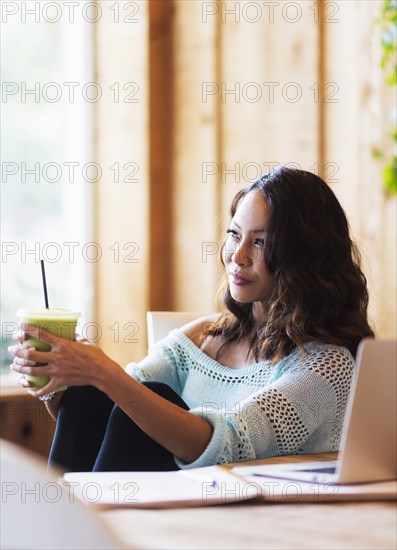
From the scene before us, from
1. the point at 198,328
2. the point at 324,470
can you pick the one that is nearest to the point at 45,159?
the point at 198,328

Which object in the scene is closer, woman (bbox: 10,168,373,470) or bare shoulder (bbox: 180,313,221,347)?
woman (bbox: 10,168,373,470)

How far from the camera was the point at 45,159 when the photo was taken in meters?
3.83

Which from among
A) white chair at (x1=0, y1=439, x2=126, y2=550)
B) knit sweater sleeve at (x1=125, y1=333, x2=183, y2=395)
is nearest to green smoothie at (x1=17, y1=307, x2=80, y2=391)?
knit sweater sleeve at (x1=125, y1=333, x2=183, y2=395)

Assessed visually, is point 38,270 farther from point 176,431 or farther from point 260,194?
point 176,431

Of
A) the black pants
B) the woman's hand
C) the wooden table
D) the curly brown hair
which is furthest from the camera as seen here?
the curly brown hair

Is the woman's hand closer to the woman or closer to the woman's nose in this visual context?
the woman

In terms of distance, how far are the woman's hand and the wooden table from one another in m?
0.62

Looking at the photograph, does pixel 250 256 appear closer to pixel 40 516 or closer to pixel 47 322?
pixel 47 322

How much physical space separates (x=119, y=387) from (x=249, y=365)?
493 mm

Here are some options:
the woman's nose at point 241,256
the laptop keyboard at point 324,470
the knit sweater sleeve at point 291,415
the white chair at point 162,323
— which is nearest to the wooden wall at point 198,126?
the white chair at point 162,323

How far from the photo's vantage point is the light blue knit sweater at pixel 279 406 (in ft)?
5.54

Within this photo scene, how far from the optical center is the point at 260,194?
2129 millimetres

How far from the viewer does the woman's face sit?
2082mm

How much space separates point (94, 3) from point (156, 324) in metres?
1.75
